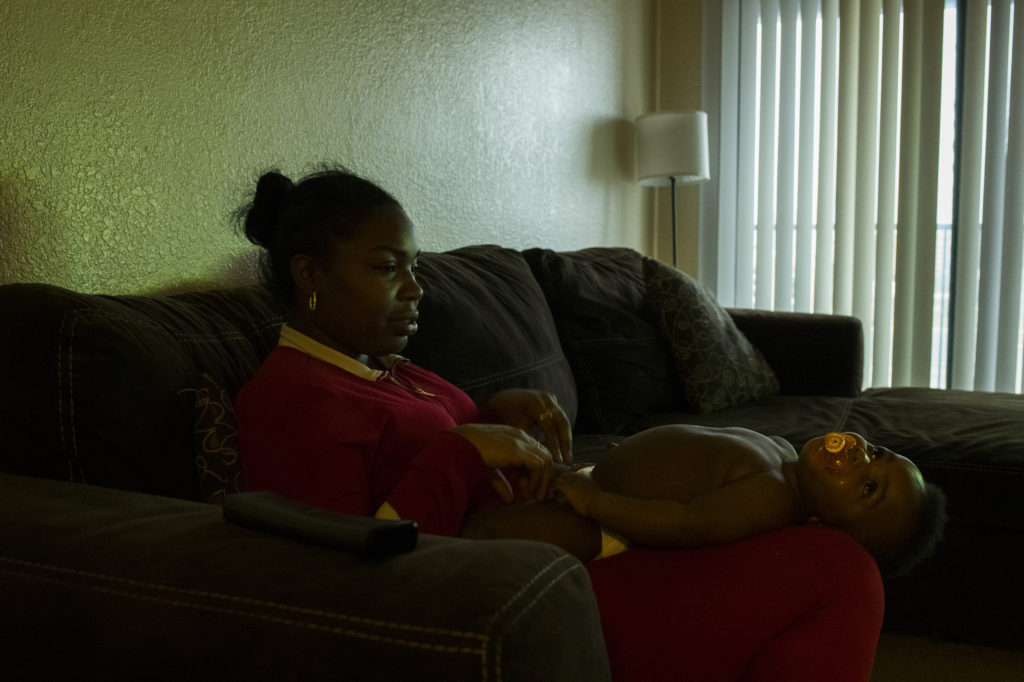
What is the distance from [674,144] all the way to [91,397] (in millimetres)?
3080

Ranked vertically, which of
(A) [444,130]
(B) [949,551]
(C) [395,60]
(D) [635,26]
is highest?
(D) [635,26]

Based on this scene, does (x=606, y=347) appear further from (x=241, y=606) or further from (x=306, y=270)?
(x=241, y=606)

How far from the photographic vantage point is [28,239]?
4.44 ft

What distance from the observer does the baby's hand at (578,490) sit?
3.99 feet

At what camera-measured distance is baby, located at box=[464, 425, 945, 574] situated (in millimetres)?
1172

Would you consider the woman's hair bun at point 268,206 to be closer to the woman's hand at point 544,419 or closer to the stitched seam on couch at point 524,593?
the woman's hand at point 544,419

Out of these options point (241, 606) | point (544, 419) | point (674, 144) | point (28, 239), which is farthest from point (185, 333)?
point (674, 144)

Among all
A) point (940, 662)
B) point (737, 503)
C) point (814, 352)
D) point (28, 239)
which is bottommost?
point (940, 662)

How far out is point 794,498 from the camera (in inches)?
49.3

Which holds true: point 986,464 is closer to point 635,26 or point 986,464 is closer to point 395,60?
point 395,60

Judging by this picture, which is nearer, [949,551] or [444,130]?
[949,551]

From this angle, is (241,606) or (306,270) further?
(306,270)

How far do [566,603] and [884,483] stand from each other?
70 cm

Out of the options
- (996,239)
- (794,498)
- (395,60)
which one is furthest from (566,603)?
(996,239)
